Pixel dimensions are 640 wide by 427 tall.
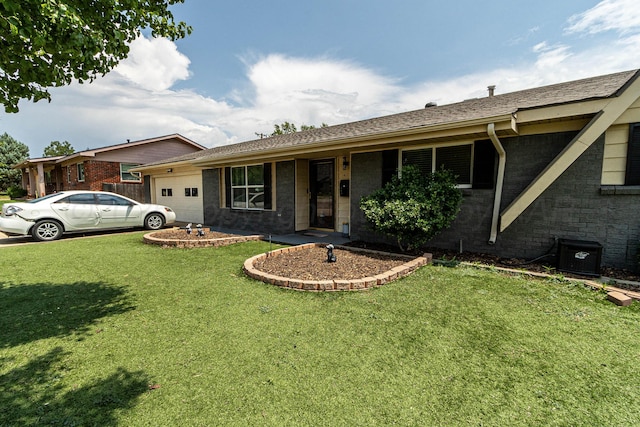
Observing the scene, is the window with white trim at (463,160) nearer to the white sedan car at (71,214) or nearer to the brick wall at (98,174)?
the white sedan car at (71,214)

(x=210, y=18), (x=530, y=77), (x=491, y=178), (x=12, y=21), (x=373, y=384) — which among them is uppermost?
(x=210, y=18)

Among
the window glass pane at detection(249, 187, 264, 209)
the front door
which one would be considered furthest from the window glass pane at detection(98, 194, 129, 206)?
the front door

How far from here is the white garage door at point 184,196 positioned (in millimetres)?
12219

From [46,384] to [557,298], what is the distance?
537 cm

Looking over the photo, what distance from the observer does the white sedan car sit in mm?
7930

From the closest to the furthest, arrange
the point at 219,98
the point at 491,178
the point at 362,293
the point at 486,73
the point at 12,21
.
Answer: the point at 12,21, the point at 362,293, the point at 491,178, the point at 486,73, the point at 219,98

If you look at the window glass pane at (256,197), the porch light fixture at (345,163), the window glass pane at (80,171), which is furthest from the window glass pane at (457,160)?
the window glass pane at (80,171)

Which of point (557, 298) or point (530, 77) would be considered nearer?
point (557, 298)

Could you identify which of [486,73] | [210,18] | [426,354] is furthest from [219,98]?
[426,354]

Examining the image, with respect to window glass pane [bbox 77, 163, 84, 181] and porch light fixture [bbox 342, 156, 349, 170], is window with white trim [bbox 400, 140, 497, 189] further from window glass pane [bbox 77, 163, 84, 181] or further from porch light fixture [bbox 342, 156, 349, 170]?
window glass pane [bbox 77, 163, 84, 181]

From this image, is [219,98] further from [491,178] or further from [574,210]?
[574,210]

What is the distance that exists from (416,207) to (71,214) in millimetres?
9884

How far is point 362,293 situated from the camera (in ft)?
13.0

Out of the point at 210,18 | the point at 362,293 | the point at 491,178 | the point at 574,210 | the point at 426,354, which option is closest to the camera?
A: the point at 426,354
